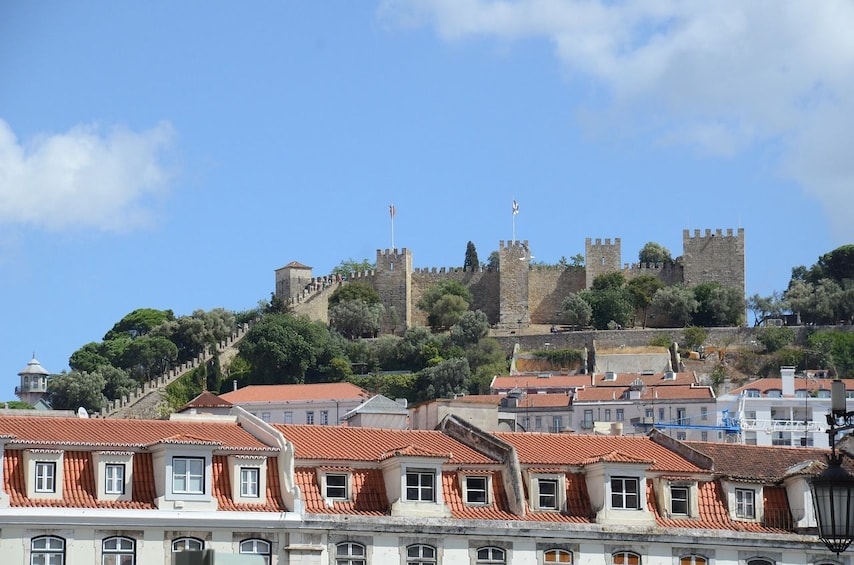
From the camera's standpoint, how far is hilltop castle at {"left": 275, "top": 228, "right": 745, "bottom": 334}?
144 meters

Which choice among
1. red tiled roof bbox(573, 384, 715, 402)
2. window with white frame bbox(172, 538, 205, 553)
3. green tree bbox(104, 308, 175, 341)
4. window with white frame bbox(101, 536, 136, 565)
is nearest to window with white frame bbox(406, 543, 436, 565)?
window with white frame bbox(172, 538, 205, 553)

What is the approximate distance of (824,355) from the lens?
125m

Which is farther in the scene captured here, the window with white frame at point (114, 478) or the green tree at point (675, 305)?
the green tree at point (675, 305)

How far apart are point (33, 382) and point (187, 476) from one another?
4268 inches

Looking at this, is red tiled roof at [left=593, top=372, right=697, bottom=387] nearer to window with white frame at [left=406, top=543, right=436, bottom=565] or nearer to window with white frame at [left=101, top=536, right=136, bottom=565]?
window with white frame at [left=406, top=543, right=436, bottom=565]

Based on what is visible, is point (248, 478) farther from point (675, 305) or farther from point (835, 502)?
point (675, 305)

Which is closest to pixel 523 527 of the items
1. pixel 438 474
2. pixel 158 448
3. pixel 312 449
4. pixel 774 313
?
pixel 438 474

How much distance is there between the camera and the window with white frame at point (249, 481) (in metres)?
36.2

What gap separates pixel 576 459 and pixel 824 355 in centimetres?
8838

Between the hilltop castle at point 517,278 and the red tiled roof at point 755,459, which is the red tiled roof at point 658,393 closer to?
the hilltop castle at point 517,278

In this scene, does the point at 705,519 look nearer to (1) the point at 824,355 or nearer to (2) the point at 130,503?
(2) the point at 130,503

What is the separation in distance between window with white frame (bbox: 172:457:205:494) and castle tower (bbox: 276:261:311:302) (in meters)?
111

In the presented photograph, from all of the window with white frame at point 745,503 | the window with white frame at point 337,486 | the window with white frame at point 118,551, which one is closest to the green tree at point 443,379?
the window with white frame at point 745,503

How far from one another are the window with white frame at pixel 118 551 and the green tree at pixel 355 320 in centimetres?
10488
